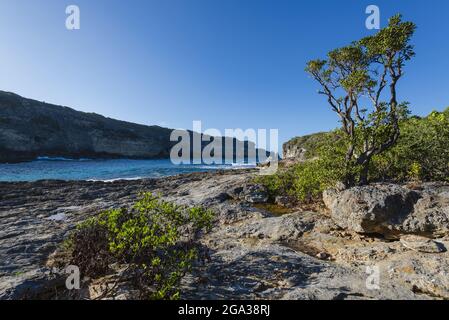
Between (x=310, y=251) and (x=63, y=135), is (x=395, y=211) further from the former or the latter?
(x=63, y=135)

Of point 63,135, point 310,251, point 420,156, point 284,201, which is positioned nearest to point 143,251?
point 310,251

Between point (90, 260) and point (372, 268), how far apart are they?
325 inches

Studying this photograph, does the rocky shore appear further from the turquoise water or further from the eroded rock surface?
the turquoise water

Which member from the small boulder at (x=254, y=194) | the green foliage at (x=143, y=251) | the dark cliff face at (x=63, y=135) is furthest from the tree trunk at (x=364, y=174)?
the dark cliff face at (x=63, y=135)

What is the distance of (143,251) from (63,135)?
374 ft

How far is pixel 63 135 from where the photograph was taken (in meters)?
102

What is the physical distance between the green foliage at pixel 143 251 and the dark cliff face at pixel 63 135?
89267 mm

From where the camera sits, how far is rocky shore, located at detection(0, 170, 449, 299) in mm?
6422

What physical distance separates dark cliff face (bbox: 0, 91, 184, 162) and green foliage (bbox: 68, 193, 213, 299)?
89.1m

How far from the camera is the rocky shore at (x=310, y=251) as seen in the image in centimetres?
642

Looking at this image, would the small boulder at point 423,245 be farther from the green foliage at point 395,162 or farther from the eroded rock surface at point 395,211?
the green foliage at point 395,162

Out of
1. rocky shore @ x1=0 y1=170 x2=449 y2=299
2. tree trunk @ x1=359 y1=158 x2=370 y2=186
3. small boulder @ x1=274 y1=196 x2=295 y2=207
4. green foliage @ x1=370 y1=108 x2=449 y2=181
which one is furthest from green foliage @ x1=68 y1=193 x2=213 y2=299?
green foliage @ x1=370 y1=108 x2=449 y2=181
